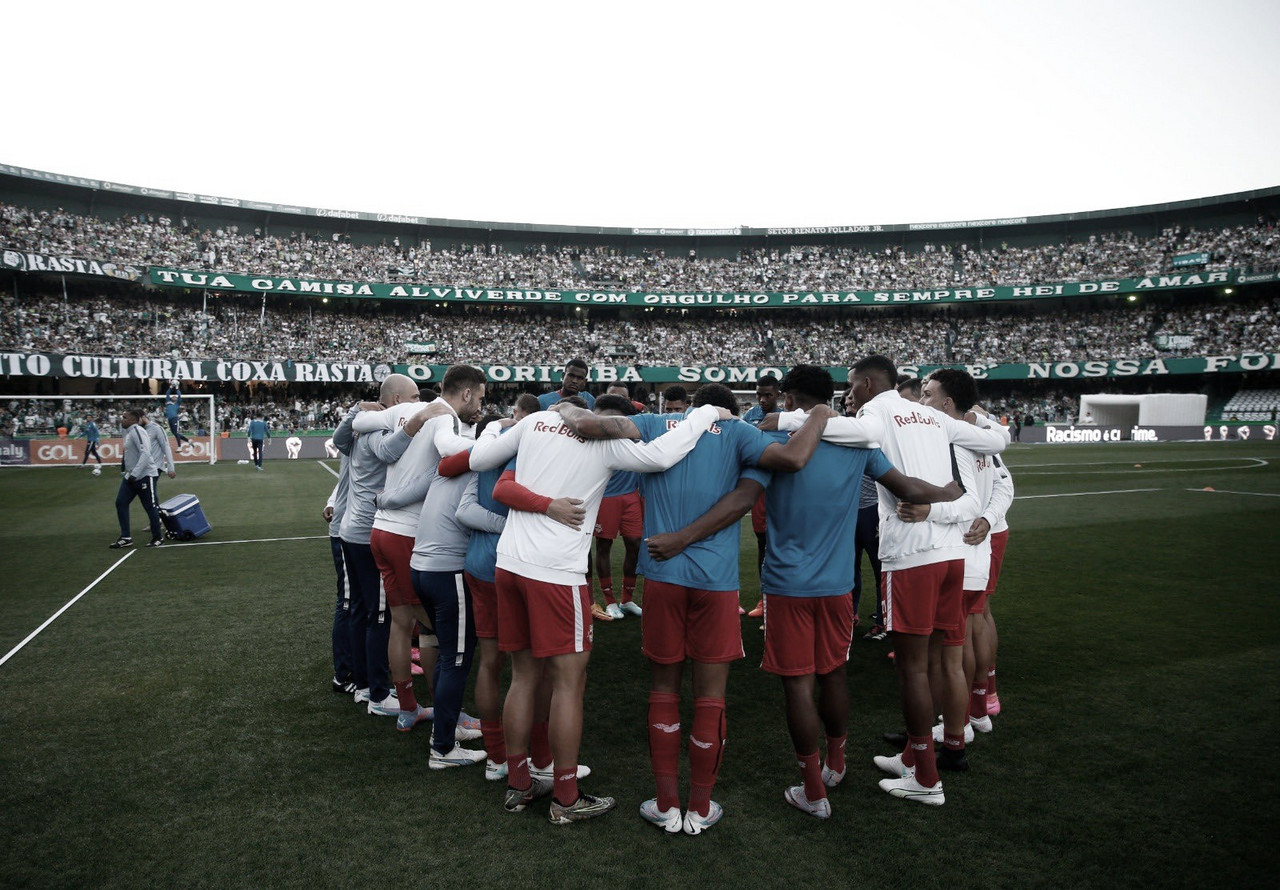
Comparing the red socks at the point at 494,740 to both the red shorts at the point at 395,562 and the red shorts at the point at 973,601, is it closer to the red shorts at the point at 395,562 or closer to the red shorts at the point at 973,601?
the red shorts at the point at 395,562

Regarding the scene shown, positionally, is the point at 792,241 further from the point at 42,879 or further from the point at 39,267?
the point at 42,879

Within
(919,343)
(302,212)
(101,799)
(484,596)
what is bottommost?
(101,799)

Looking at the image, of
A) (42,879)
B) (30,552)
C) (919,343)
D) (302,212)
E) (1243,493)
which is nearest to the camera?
(42,879)

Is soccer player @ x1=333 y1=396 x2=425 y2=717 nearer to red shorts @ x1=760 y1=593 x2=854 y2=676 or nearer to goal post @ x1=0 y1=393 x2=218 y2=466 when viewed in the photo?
red shorts @ x1=760 y1=593 x2=854 y2=676

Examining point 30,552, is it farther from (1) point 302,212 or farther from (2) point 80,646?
(1) point 302,212

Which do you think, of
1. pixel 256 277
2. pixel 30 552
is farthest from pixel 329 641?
pixel 256 277

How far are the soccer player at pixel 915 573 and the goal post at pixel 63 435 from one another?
98.0ft

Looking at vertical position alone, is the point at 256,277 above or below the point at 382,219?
below

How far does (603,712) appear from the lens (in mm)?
5500

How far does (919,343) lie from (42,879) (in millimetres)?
56164

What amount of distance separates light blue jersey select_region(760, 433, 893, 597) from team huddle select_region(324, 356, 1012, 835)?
11 mm

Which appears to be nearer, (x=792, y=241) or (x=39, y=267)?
(x=39, y=267)

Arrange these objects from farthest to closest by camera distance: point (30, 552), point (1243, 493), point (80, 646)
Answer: point (1243, 493), point (30, 552), point (80, 646)

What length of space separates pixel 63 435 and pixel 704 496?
3546 cm
